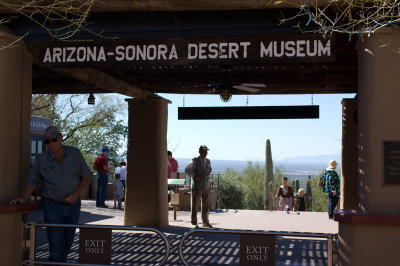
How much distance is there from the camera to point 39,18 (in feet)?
25.8

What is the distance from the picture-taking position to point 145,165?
12.1 metres

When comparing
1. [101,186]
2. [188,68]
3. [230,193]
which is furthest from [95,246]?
[230,193]

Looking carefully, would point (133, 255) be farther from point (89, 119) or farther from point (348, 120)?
point (89, 119)

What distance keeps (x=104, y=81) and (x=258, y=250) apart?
17.6 feet

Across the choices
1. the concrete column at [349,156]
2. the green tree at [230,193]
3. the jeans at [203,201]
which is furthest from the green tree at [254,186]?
the jeans at [203,201]

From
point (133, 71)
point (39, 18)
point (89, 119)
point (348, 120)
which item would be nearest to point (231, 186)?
point (89, 119)

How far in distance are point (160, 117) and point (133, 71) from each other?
6.24ft

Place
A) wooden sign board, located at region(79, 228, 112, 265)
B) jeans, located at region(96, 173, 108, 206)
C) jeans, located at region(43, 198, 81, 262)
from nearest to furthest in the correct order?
wooden sign board, located at region(79, 228, 112, 265), jeans, located at region(43, 198, 81, 262), jeans, located at region(96, 173, 108, 206)

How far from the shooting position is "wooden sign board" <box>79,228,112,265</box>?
21.2 ft

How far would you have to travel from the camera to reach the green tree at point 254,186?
34.3 meters

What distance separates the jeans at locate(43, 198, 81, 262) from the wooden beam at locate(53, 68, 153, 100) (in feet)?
8.98

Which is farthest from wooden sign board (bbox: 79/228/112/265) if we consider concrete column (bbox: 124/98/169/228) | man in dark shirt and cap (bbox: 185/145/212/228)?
man in dark shirt and cap (bbox: 185/145/212/228)

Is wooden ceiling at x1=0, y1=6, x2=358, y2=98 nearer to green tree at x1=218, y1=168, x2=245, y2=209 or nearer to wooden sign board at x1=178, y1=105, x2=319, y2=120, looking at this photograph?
wooden sign board at x1=178, y1=105, x2=319, y2=120

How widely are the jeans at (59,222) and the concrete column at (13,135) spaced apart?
0.58m
